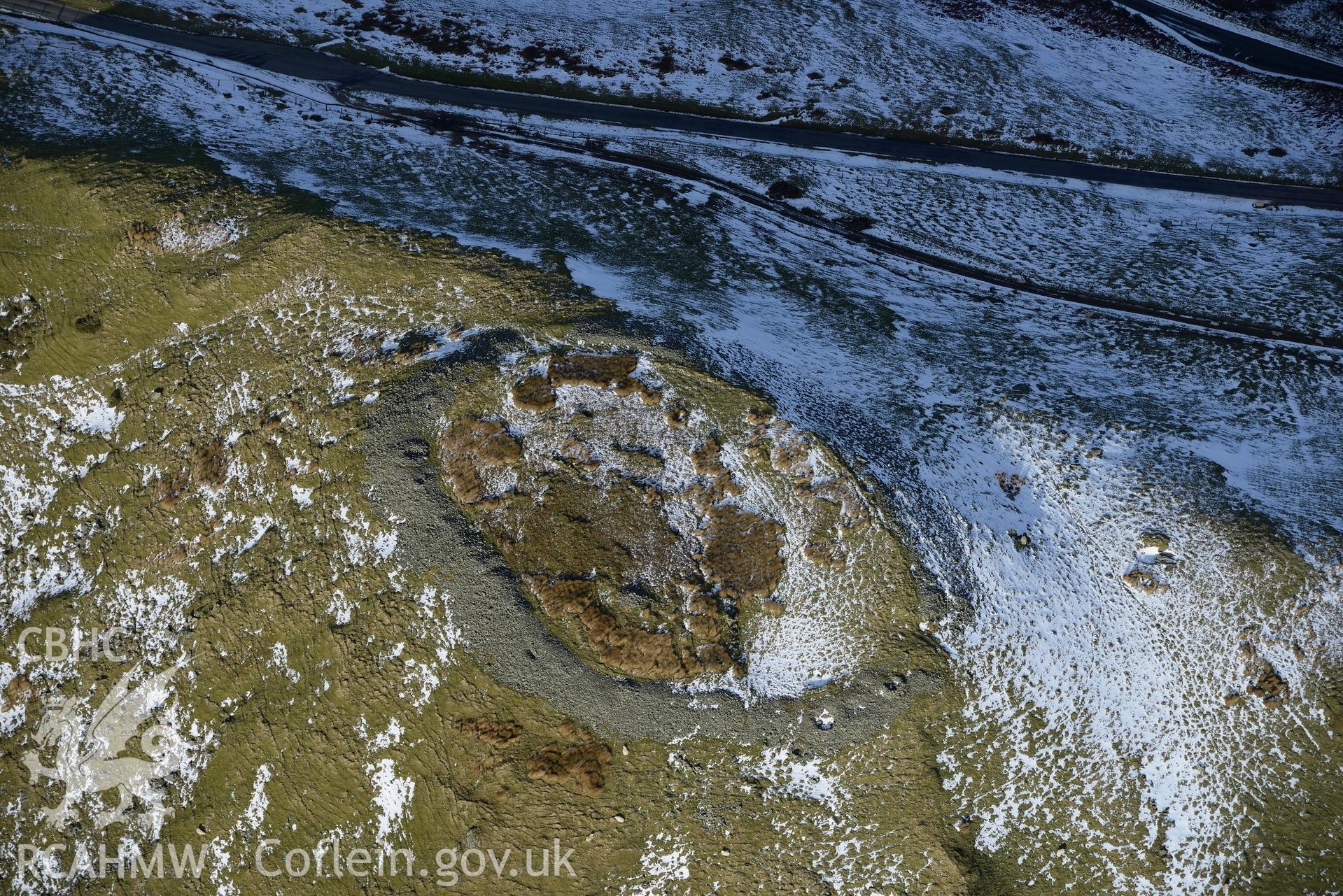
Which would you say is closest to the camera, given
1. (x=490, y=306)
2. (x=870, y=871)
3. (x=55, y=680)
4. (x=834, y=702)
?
(x=870, y=871)

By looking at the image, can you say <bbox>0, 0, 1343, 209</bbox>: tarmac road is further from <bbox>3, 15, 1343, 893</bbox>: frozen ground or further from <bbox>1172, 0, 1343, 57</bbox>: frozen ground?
<bbox>3, 15, 1343, 893</bbox>: frozen ground

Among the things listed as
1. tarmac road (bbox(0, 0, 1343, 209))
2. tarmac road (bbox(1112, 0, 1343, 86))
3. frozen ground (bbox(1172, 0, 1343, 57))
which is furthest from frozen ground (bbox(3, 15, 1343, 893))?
frozen ground (bbox(1172, 0, 1343, 57))

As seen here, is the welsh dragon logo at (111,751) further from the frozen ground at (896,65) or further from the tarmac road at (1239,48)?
the tarmac road at (1239,48)

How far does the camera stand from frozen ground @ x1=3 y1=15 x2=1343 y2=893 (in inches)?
690

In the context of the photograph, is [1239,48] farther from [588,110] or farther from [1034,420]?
[588,110]

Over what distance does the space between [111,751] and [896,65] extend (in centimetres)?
4835

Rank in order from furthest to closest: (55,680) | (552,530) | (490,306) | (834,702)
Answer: (490,306)
(55,680)
(552,530)
(834,702)

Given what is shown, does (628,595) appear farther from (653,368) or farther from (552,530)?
(653,368)

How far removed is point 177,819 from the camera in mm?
19219

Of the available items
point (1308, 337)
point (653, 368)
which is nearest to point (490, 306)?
point (653, 368)

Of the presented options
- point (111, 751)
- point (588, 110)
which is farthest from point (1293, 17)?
point (111, 751)

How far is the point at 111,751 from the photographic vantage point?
20.0 m

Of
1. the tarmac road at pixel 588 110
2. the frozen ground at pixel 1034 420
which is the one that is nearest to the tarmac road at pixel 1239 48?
the tarmac road at pixel 588 110

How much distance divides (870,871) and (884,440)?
12798mm
